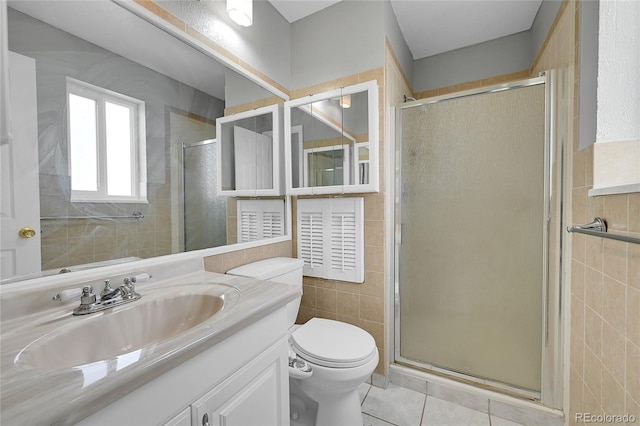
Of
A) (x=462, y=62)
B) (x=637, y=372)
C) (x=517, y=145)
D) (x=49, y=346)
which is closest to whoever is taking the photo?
(x=49, y=346)

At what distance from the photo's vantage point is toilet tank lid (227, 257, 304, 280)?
137 centimetres

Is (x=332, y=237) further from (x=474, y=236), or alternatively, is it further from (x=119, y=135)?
(x=119, y=135)

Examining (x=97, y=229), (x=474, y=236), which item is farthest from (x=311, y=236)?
(x=97, y=229)

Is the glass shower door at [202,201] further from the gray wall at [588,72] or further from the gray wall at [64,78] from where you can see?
the gray wall at [588,72]

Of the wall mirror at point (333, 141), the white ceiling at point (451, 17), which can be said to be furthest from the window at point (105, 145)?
the white ceiling at point (451, 17)

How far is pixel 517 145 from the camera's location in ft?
4.92

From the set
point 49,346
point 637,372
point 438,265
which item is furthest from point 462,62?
point 49,346

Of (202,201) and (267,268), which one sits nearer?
(202,201)

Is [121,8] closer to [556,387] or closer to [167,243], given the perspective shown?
[167,243]

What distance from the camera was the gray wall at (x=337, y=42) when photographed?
1637 mm

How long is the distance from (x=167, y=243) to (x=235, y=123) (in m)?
0.75

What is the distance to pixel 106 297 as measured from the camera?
2.75 feet

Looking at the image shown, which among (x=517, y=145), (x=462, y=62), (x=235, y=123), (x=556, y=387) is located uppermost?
(x=462, y=62)

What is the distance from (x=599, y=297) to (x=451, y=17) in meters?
1.93
